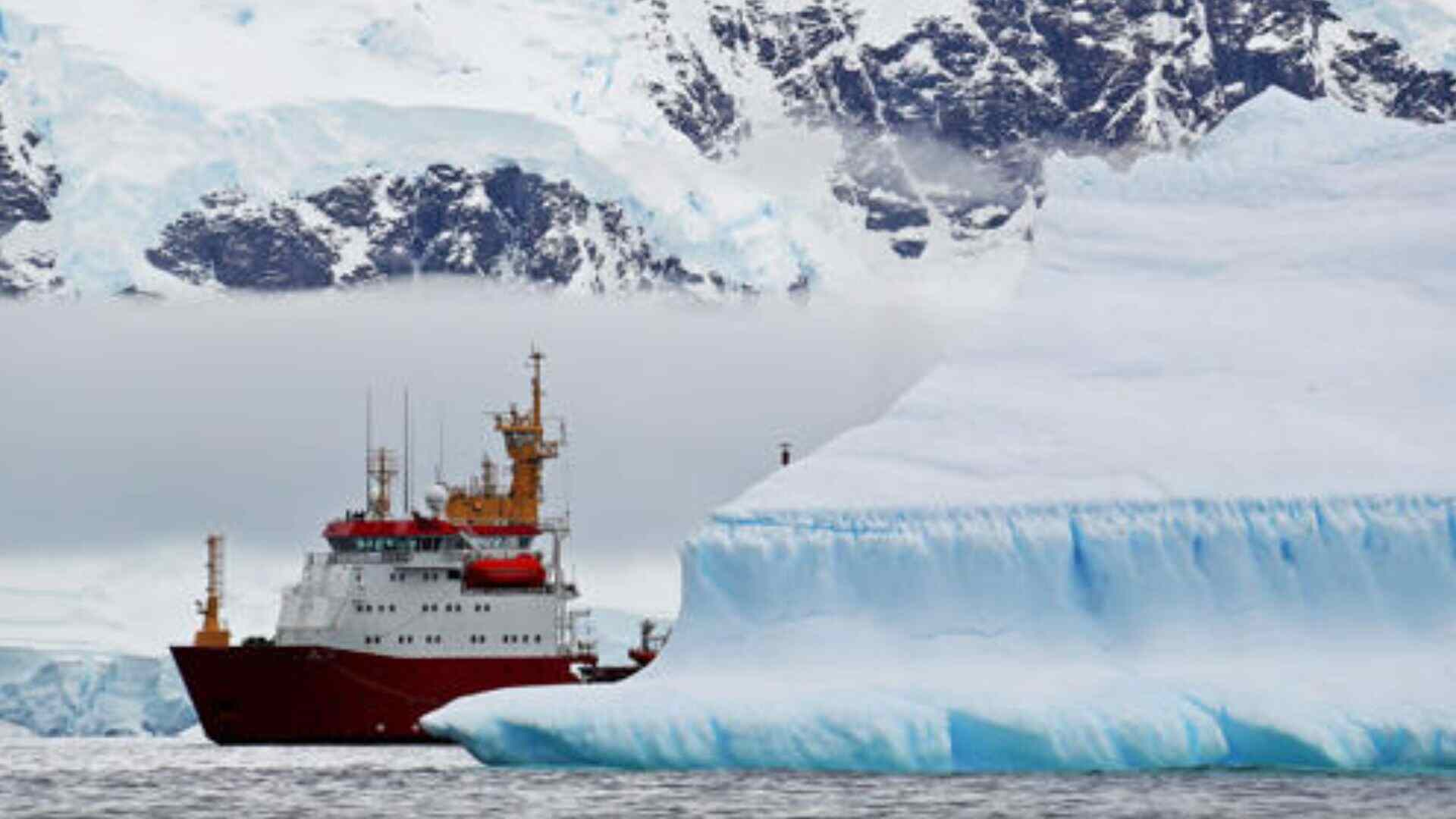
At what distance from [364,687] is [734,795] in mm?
42794

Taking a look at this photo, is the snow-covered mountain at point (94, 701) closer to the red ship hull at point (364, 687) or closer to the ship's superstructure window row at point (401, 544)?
the red ship hull at point (364, 687)

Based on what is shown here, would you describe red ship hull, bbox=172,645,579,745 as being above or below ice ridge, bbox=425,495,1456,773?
above

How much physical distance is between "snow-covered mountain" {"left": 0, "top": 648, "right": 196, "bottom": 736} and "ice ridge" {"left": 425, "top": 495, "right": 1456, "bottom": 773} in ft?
223

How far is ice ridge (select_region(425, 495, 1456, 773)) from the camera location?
→ 1818 inches

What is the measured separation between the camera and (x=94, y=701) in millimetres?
115812

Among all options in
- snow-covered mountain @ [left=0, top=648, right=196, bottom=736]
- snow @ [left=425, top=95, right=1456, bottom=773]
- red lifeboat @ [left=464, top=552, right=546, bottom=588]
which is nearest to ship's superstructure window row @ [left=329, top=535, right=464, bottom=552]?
red lifeboat @ [left=464, top=552, right=546, bottom=588]

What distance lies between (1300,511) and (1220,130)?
10536mm

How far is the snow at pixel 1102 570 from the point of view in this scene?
46.4 meters

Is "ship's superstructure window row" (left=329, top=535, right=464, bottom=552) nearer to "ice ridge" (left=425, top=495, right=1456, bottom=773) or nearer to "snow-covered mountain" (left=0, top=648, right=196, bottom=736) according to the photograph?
"snow-covered mountain" (left=0, top=648, right=196, bottom=736)

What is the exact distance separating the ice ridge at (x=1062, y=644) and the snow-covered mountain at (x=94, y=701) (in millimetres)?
67934

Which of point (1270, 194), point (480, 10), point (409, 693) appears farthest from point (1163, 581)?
point (480, 10)

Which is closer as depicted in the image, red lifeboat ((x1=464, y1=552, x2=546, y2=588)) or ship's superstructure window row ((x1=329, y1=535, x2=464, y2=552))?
red lifeboat ((x1=464, y1=552, x2=546, y2=588))

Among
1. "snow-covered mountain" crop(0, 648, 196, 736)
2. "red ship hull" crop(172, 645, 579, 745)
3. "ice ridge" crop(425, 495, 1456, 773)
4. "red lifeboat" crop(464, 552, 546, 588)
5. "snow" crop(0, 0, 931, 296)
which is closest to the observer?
"ice ridge" crop(425, 495, 1456, 773)

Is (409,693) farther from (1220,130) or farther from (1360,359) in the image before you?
(1360,359)
